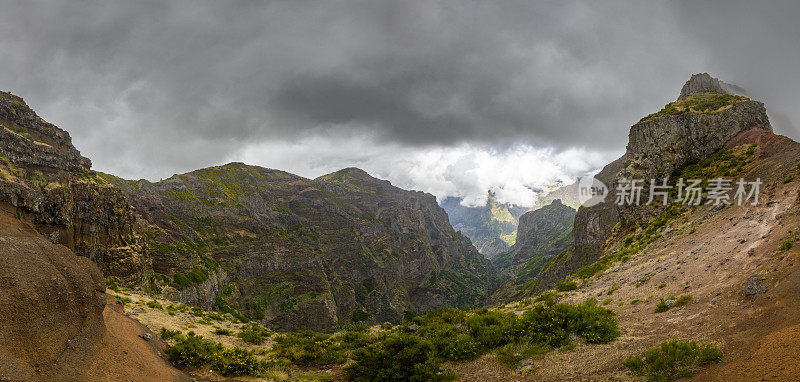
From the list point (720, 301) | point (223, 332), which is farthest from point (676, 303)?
point (223, 332)

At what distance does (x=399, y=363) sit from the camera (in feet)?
49.9

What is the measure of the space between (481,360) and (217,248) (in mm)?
116990

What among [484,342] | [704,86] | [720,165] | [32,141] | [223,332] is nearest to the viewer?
[484,342]

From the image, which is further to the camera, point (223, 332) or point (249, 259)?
point (249, 259)

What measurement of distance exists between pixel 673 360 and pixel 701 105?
80.0m

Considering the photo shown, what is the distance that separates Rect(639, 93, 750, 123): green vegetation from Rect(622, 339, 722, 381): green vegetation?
A: 6993cm

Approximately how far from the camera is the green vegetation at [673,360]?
31.4ft

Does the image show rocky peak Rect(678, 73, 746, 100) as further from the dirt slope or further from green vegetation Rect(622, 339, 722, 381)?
green vegetation Rect(622, 339, 722, 381)

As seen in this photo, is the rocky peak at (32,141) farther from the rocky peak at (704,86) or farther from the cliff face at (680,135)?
the rocky peak at (704,86)

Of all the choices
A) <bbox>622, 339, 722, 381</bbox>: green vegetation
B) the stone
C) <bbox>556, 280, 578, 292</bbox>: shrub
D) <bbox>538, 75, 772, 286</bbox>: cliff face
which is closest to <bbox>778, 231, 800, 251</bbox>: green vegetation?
the stone

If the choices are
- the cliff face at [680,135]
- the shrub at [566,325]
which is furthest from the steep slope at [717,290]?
the cliff face at [680,135]

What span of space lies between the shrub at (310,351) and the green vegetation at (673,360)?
16.5 metres

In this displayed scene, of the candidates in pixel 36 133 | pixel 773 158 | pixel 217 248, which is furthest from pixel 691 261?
pixel 217 248

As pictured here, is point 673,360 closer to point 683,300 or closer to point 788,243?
point 683,300
